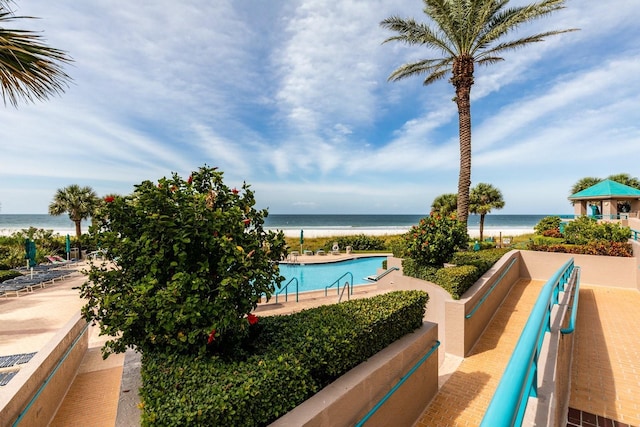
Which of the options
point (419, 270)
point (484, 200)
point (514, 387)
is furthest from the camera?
point (484, 200)

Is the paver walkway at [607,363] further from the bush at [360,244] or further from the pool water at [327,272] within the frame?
the bush at [360,244]

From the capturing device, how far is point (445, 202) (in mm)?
30562

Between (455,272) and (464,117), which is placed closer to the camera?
(455,272)

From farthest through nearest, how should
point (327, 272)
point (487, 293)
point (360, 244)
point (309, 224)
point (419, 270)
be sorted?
point (309, 224) < point (360, 244) < point (327, 272) < point (419, 270) < point (487, 293)

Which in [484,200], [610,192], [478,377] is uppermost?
[610,192]

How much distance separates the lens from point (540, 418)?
2.14 meters

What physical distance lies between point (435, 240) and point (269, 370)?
746 cm

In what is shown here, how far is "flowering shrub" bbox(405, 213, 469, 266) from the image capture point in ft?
29.7

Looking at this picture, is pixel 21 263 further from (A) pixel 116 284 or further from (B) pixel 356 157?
(B) pixel 356 157

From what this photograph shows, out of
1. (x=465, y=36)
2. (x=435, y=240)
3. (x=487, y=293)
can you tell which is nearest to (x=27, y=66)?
(x=435, y=240)

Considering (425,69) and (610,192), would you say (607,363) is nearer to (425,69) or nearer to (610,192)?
(425,69)

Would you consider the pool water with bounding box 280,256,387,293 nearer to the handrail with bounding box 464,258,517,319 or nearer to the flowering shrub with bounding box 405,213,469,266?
the handrail with bounding box 464,258,517,319

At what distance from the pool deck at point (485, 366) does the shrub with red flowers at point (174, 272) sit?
87cm

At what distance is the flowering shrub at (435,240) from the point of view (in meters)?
9.05
